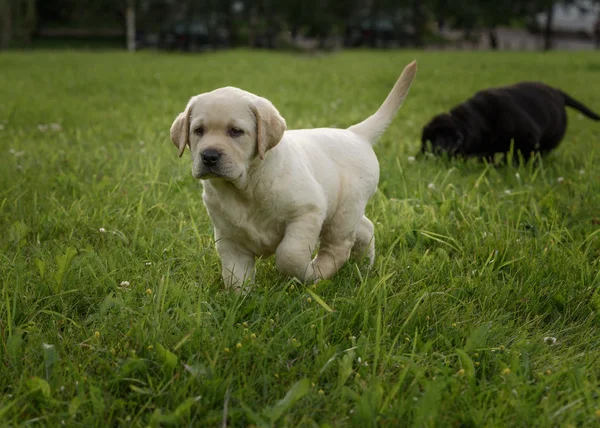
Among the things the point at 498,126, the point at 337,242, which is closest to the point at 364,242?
the point at 337,242

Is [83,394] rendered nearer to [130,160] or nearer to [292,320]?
[292,320]

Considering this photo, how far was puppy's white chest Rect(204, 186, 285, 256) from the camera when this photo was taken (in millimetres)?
2641

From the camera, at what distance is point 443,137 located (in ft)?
18.2

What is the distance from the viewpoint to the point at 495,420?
185 centimetres

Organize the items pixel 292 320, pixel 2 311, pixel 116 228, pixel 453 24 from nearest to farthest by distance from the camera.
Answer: pixel 292 320 → pixel 2 311 → pixel 116 228 → pixel 453 24

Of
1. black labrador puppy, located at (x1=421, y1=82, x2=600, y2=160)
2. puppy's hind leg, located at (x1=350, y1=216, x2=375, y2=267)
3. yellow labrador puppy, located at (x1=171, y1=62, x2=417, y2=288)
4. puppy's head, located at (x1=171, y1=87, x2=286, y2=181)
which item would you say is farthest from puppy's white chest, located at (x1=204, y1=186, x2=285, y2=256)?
black labrador puppy, located at (x1=421, y1=82, x2=600, y2=160)

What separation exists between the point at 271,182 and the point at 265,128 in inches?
8.6

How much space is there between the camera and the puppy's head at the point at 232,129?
8.01ft

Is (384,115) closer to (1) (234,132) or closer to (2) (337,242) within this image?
(2) (337,242)

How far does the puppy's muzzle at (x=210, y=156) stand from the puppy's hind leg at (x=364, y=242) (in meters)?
0.92

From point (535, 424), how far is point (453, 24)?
3907cm

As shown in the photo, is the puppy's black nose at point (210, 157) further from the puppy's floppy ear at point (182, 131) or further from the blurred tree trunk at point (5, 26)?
the blurred tree trunk at point (5, 26)

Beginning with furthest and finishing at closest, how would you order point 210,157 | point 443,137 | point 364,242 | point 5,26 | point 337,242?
point 5,26 → point 443,137 → point 364,242 → point 337,242 → point 210,157

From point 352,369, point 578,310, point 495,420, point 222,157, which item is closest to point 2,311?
point 222,157
